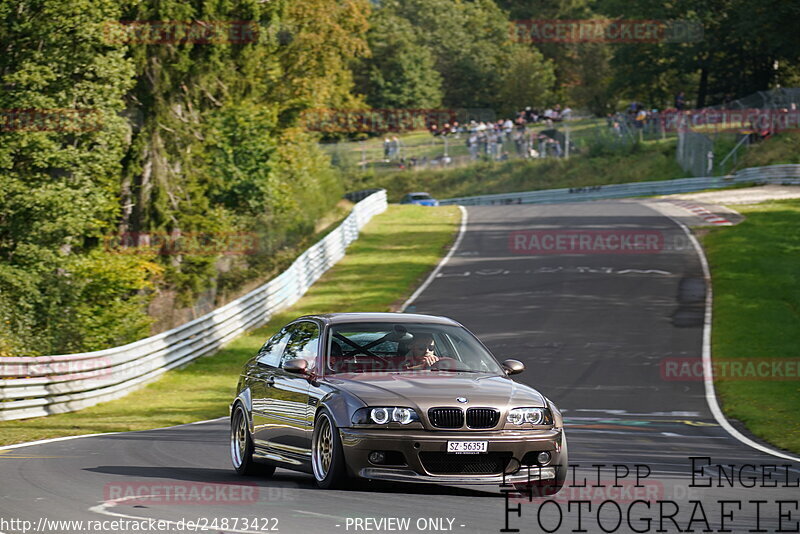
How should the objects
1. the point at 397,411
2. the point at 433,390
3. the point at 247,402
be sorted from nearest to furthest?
1. the point at 397,411
2. the point at 433,390
3. the point at 247,402

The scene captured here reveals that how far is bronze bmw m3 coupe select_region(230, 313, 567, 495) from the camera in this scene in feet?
29.9

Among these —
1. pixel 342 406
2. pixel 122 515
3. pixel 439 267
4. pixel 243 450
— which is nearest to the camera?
pixel 122 515

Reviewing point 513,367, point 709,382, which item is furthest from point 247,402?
point 709,382

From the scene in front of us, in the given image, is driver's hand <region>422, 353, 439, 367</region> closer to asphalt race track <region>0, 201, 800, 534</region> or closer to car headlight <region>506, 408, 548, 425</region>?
asphalt race track <region>0, 201, 800, 534</region>

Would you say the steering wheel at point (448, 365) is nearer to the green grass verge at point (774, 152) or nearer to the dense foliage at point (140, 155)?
the dense foliage at point (140, 155)

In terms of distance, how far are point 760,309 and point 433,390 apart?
23.9 meters

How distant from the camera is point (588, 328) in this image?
97.7ft

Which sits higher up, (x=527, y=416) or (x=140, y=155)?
(x=140, y=155)

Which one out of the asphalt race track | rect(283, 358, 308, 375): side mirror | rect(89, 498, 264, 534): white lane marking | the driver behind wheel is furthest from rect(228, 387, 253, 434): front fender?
rect(89, 498, 264, 534): white lane marking

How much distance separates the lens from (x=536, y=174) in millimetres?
77688

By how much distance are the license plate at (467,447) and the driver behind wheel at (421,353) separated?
139cm

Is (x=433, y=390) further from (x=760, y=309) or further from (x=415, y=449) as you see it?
(x=760, y=309)

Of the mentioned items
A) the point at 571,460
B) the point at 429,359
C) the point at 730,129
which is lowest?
the point at 571,460

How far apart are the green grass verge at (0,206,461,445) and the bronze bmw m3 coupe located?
7.10 meters
